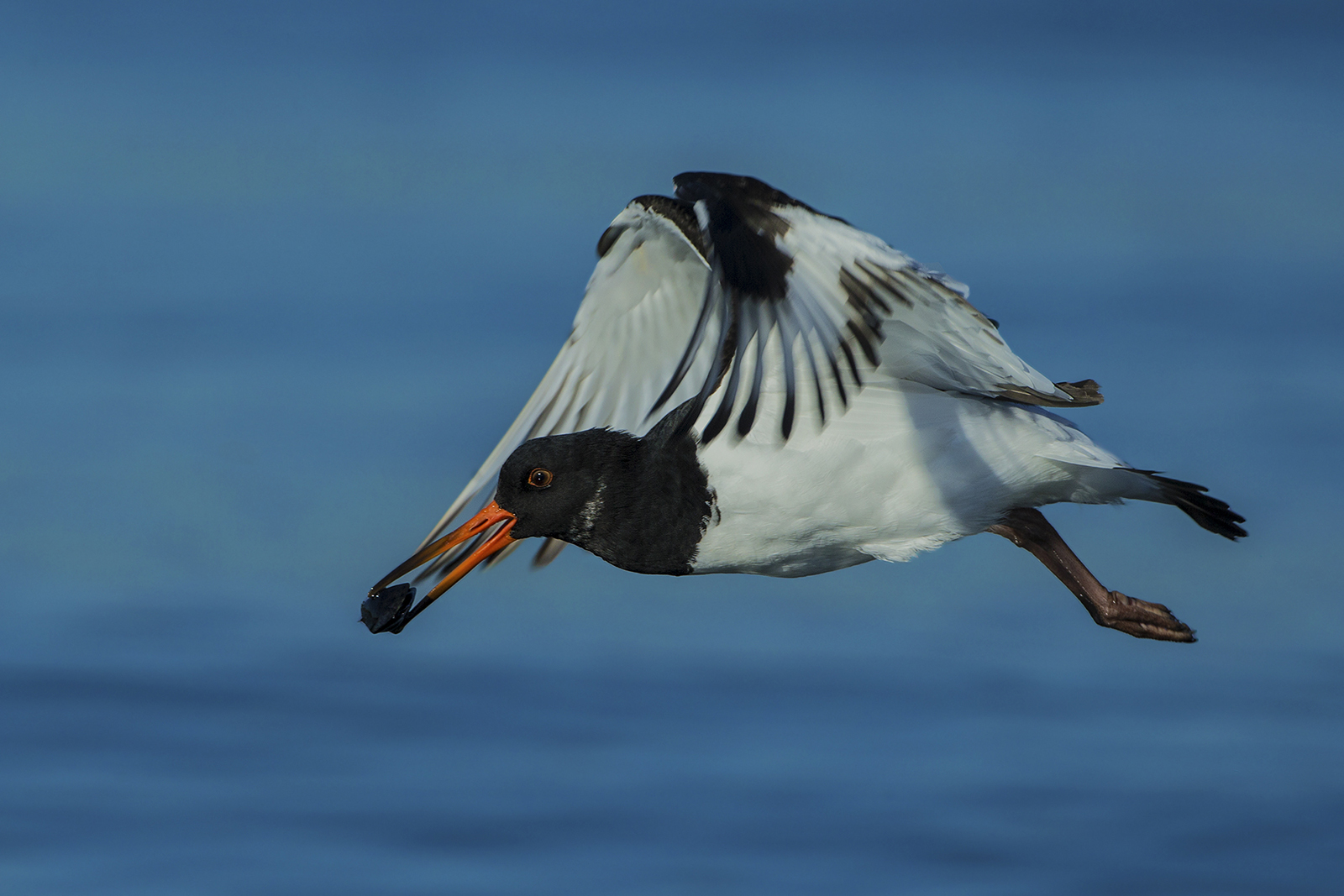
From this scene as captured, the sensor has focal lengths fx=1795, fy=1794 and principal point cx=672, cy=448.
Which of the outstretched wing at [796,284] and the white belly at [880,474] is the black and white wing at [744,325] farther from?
the white belly at [880,474]

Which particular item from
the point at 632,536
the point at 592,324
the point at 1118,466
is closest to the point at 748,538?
the point at 632,536

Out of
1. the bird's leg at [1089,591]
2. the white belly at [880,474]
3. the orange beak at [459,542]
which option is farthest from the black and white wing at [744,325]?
the bird's leg at [1089,591]

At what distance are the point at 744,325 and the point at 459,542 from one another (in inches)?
92.5

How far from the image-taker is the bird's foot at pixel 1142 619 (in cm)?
867

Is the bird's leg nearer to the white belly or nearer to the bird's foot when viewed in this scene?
the bird's foot

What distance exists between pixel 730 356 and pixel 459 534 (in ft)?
6.65

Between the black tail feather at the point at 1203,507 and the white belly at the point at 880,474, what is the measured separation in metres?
0.25

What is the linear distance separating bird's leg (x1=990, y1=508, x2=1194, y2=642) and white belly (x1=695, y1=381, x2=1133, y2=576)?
40cm

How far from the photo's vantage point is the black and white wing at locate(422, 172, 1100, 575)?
6945mm

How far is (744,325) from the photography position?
23.0ft

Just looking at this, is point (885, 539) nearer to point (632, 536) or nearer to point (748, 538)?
point (748, 538)

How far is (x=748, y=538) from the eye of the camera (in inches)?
323

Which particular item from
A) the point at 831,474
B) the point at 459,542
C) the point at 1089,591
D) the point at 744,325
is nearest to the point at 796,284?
the point at 744,325

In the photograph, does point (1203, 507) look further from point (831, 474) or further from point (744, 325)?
point (744, 325)
